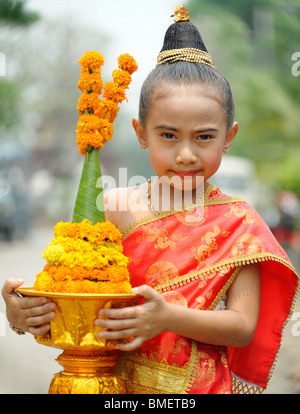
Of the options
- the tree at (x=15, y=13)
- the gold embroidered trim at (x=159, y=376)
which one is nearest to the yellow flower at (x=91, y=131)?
the gold embroidered trim at (x=159, y=376)

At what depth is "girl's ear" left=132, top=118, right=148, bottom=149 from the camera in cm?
219

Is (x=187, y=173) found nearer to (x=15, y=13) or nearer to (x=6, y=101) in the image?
(x=15, y=13)

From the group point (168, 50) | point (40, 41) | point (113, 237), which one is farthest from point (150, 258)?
point (40, 41)

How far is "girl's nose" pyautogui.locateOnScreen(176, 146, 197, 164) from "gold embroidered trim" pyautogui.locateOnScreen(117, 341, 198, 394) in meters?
0.60

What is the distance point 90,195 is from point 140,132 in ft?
1.19

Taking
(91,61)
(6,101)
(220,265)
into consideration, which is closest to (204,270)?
(220,265)

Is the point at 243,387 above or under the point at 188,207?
under

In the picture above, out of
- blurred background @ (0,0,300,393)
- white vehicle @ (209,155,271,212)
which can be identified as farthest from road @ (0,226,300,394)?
white vehicle @ (209,155,271,212)

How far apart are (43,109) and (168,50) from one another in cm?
3510

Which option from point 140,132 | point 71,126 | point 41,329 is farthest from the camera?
point 71,126

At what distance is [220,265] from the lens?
2049mm

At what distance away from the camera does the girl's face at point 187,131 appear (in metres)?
2.00

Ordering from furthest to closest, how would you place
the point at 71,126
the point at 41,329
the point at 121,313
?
1. the point at 71,126
2. the point at 41,329
3. the point at 121,313

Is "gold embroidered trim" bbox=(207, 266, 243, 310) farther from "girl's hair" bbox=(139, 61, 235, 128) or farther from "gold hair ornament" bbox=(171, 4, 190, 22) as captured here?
"gold hair ornament" bbox=(171, 4, 190, 22)
